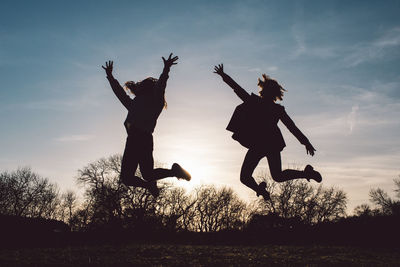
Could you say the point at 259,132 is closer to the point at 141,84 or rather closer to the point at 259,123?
the point at 259,123

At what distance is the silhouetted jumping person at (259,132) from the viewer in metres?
5.32

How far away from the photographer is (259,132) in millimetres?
5305

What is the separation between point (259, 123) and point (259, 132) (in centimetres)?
16

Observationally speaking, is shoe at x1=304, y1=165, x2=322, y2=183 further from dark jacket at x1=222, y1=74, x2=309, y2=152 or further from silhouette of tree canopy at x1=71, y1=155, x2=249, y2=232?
silhouette of tree canopy at x1=71, y1=155, x2=249, y2=232

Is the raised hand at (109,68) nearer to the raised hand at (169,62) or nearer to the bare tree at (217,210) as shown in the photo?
the raised hand at (169,62)

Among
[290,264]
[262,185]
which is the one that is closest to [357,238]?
[290,264]

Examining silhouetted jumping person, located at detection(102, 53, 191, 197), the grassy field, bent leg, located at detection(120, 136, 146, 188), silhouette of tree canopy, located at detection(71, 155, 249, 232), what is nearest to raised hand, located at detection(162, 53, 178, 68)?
silhouetted jumping person, located at detection(102, 53, 191, 197)

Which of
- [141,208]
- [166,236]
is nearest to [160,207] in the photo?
[141,208]

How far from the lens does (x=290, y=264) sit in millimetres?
11398

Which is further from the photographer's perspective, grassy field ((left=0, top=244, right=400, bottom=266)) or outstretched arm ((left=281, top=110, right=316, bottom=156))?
grassy field ((left=0, top=244, right=400, bottom=266))

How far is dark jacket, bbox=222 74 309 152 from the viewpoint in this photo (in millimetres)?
5309

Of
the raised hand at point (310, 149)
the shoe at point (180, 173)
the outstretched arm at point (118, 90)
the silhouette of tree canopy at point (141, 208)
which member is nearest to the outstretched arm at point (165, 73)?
the outstretched arm at point (118, 90)

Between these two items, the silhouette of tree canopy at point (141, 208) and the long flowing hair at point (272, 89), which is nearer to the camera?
the long flowing hair at point (272, 89)

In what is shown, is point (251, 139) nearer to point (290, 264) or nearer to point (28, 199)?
point (290, 264)
